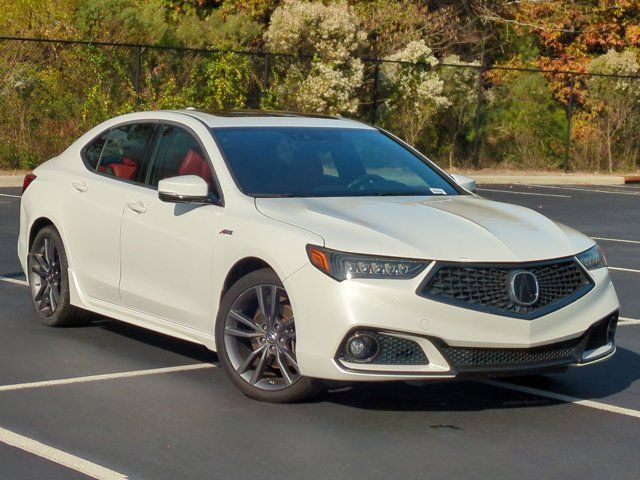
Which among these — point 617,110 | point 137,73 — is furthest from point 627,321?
point 617,110

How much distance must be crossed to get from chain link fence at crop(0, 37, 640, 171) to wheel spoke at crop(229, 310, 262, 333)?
17481mm

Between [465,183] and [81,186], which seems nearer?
[465,183]

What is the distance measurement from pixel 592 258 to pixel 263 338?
183cm

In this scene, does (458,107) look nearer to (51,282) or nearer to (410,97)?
(410,97)

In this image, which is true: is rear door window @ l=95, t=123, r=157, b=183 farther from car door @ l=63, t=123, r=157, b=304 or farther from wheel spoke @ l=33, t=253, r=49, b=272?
wheel spoke @ l=33, t=253, r=49, b=272

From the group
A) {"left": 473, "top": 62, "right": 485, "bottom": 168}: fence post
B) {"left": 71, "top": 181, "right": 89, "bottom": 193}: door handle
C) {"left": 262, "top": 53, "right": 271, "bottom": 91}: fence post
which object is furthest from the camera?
{"left": 473, "top": 62, "right": 485, "bottom": 168}: fence post

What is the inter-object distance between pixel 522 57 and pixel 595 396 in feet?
96.5

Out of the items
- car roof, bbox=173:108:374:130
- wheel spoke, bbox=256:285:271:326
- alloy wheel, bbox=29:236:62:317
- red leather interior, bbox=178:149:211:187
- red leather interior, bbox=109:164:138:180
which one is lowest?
alloy wheel, bbox=29:236:62:317

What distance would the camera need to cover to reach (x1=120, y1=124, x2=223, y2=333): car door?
7.43 metres

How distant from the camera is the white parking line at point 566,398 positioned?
6.98 m

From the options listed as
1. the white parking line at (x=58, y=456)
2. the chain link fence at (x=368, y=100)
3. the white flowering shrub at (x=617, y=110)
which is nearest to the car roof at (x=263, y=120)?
the white parking line at (x=58, y=456)

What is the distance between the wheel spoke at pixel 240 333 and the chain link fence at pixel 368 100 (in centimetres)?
1746

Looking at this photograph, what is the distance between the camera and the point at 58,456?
577cm

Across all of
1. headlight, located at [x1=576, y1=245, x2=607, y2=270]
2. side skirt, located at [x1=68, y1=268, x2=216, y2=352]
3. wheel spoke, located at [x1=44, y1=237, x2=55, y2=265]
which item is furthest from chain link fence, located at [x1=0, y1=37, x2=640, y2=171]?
headlight, located at [x1=576, y1=245, x2=607, y2=270]
